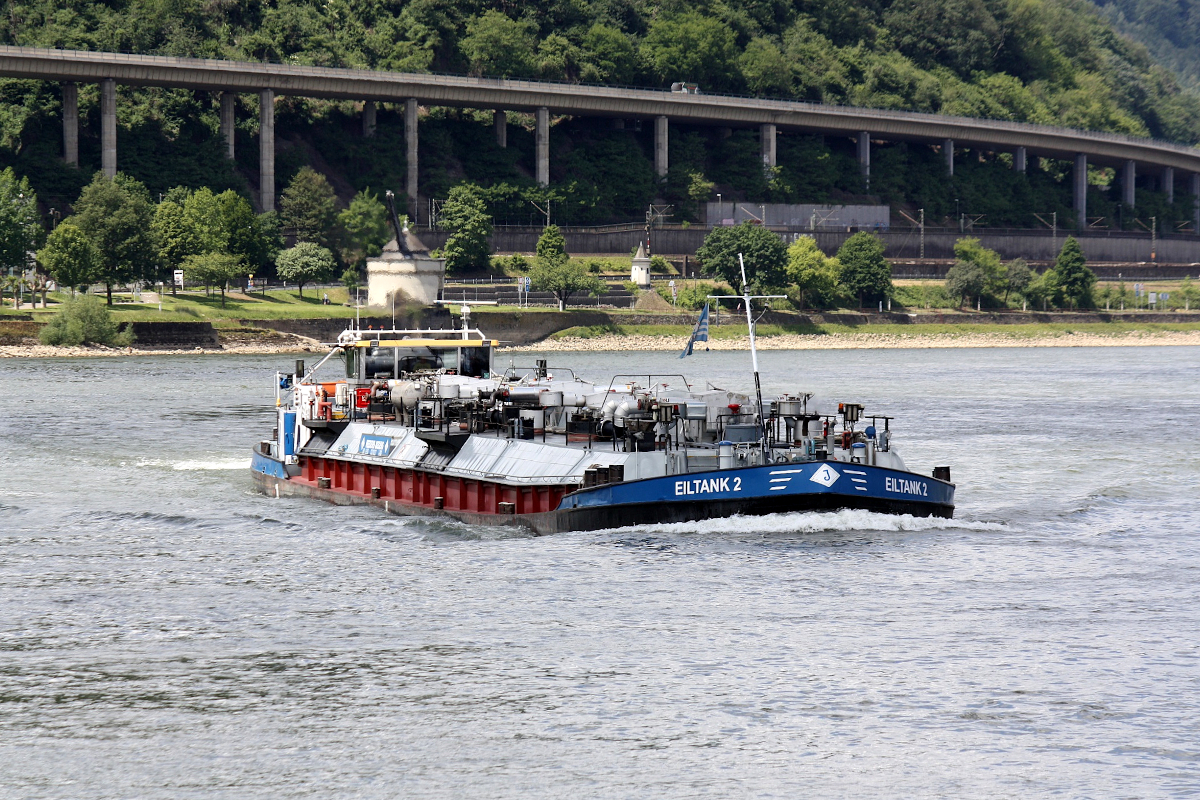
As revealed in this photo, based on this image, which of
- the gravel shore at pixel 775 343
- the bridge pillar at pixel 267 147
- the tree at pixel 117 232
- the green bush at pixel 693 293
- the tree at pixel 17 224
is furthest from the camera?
the green bush at pixel 693 293

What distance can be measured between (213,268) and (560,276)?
3858cm

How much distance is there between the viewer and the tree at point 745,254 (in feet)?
577

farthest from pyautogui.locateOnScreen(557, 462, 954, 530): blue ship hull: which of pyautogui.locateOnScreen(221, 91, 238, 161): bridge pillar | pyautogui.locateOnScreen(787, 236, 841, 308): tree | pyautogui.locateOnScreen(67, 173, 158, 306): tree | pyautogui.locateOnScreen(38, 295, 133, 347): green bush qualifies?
pyautogui.locateOnScreen(221, 91, 238, 161): bridge pillar

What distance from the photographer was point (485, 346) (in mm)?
56219

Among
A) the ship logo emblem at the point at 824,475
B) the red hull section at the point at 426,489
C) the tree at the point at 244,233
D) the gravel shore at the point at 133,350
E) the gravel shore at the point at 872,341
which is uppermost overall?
the tree at the point at 244,233

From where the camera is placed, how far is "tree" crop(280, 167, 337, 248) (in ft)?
543

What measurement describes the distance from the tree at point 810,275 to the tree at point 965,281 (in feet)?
54.1

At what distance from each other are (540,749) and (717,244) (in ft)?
525

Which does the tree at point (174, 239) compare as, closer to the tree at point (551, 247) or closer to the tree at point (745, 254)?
the tree at point (551, 247)

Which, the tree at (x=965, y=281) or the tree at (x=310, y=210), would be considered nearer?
the tree at (x=310, y=210)

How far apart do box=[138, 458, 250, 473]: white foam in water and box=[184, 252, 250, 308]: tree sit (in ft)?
280

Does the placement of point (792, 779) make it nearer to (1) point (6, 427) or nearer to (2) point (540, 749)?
(2) point (540, 749)

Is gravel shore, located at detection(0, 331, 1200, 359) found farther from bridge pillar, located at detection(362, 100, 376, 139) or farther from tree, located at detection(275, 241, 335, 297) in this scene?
bridge pillar, located at detection(362, 100, 376, 139)

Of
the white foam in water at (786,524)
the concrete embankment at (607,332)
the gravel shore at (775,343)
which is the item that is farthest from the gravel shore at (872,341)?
the white foam in water at (786,524)
